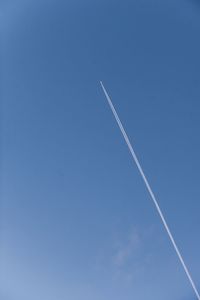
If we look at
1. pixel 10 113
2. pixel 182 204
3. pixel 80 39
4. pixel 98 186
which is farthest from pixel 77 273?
pixel 80 39

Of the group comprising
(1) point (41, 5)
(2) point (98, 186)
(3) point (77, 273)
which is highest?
(1) point (41, 5)

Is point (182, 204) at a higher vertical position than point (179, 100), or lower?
lower

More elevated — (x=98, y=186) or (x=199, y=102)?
(x=199, y=102)

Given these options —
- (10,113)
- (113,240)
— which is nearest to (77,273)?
(113,240)

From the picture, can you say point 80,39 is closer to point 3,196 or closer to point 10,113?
point 10,113

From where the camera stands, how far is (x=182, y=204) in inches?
234

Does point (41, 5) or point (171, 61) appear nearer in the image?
point (41, 5)

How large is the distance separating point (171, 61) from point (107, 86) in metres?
1.24

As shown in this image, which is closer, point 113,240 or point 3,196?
point 3,196

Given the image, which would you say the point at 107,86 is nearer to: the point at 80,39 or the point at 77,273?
the point at 80,39

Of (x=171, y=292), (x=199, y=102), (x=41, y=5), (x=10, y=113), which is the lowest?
(x=171, y=292)

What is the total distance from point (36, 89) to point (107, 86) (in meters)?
1.20

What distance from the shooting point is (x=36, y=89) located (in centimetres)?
551

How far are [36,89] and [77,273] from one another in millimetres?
3151
